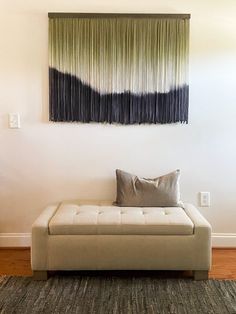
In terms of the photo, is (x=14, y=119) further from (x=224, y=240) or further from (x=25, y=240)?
(x=224, y=240)

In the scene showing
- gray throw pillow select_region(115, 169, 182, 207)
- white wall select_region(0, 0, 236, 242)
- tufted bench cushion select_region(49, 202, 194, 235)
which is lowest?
tufted bench cushion select_region(49, 202, 194, 235)

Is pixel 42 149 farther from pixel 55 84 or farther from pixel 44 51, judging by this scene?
pixel 44 51

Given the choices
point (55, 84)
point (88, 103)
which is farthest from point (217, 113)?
point (55, 84)

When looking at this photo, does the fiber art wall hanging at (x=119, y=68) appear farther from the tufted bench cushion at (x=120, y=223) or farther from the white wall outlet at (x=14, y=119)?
the tufted bench cushion at (x=120, y=223)

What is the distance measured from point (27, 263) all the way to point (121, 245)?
2.93 ft

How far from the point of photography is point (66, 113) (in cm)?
341

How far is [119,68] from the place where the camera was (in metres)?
3.36

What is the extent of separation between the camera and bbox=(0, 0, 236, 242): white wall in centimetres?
335

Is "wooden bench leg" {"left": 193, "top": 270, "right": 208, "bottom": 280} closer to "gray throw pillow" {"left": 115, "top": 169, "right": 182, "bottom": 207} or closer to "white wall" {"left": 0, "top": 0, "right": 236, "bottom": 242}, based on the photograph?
"gray throw pillow" {"left": 115, "top": 169, "right": 182, "bottom": 207}

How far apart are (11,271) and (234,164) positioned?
2085 mm

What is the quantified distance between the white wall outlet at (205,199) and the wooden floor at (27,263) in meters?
0.41

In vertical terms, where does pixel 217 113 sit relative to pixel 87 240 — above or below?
above

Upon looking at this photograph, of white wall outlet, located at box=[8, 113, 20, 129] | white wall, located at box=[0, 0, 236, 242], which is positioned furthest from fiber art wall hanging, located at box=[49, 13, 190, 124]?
white wall outlet, located at box=[8, 113, 20, 129]

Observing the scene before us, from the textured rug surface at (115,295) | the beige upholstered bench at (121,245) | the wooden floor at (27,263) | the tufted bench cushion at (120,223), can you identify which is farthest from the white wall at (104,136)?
the textured rug surface at (115,295)
